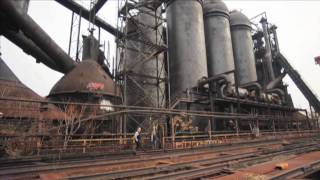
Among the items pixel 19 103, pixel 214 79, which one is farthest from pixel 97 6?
pixel 19 103

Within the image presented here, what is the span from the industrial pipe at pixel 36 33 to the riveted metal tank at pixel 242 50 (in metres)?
23.5

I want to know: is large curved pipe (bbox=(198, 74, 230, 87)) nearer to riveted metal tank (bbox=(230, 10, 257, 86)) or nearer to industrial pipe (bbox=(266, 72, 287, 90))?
riveted metal tank (bbox=(230, 10, 257, 86))

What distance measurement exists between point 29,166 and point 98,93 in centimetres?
1129

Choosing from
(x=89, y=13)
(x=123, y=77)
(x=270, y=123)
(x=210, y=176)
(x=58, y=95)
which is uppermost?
(x=89, y=13)

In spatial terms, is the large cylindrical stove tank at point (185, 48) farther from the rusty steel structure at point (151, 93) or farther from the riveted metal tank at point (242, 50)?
the riveted metal tank at point (242, 50)

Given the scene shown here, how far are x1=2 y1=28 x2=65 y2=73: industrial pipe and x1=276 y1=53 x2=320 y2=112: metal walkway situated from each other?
32.6m

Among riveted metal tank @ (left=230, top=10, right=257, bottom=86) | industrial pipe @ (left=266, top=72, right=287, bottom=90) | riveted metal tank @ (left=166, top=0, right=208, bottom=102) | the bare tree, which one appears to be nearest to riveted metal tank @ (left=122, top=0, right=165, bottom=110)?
riveted metal tank @ (left=166, top=0, right=208, bottom=102)

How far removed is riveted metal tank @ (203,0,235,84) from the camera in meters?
28.3

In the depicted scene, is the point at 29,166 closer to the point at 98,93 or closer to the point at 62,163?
the point at 62,163

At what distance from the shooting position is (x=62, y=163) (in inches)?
295

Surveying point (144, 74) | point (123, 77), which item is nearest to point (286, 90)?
point (144, 74)

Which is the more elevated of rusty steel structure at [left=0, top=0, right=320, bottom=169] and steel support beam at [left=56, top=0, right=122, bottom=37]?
steel support beam at [left=56, top=0, right=122, bottom=37]

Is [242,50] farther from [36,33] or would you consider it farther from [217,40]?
[36,33]

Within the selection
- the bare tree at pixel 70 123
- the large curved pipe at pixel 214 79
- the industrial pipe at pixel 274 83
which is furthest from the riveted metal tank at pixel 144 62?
the industrial pipe at pixel 274 83
